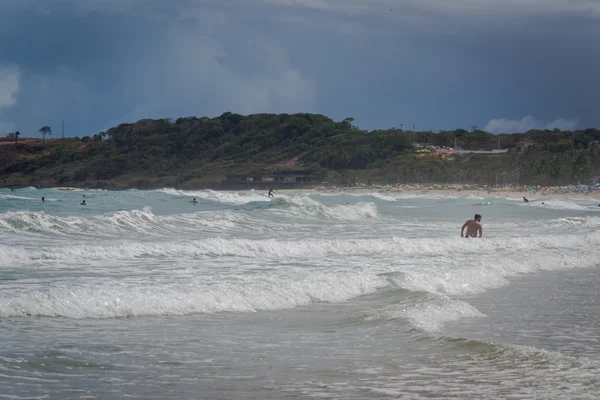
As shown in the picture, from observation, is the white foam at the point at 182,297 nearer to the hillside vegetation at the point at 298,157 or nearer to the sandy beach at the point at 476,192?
the sandy beach at the point at 476,192

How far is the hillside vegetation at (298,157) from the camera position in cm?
13950

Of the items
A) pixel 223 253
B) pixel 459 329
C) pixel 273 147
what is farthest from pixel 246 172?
pixel 459 329

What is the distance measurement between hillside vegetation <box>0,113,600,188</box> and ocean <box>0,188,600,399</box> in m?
112

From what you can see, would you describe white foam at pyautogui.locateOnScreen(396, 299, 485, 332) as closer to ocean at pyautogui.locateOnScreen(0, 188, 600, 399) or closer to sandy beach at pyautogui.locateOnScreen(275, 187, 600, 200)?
ocean at pyautogui.locateOnScreen(0, 188, 600, 399)

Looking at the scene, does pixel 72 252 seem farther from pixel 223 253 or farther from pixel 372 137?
pixel 372 137

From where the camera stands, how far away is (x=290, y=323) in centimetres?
1002

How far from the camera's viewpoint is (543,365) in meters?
7.34

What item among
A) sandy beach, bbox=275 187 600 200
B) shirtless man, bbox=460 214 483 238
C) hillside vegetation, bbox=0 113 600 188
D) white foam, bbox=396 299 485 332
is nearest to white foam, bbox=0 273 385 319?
white foam, bbox=396 299 485 332

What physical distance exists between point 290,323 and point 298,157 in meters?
167

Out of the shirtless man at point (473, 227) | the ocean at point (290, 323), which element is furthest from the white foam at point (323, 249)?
the shirtless man at point (473, 227)

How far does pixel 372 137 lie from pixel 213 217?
149 m

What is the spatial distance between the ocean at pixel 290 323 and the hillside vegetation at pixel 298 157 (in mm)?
111700

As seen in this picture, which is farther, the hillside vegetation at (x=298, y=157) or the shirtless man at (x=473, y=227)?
the hillside vegetation at (x=298, y=157)

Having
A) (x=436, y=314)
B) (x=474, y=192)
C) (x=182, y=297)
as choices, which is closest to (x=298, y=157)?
(x=474, y=192)
